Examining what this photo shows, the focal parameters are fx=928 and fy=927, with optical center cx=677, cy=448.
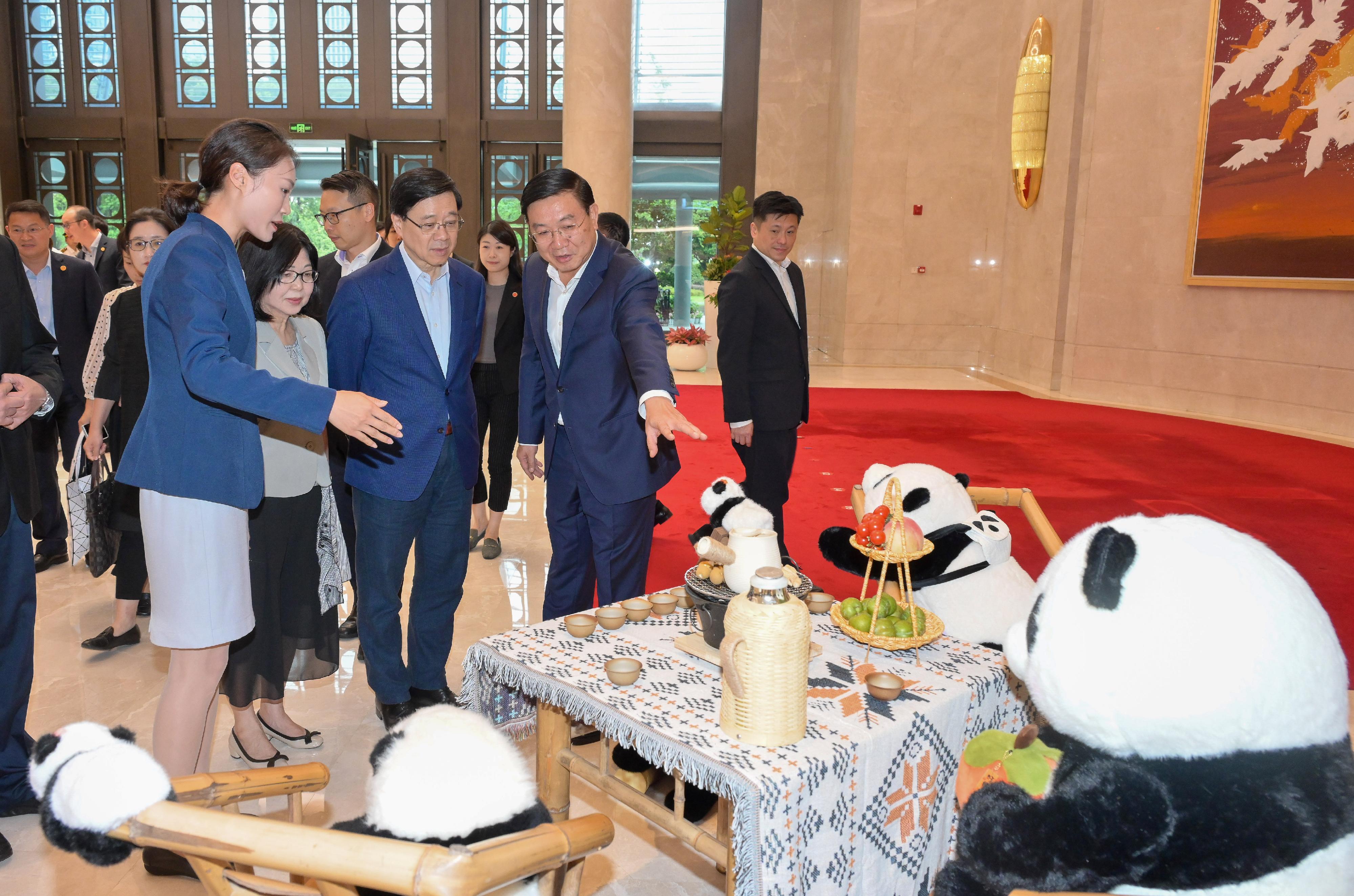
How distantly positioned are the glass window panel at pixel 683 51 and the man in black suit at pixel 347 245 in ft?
36.0

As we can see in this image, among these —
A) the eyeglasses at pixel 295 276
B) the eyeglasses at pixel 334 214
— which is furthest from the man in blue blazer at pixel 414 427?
the eyeglasses at pixel 334 214

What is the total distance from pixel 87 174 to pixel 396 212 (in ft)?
44.9

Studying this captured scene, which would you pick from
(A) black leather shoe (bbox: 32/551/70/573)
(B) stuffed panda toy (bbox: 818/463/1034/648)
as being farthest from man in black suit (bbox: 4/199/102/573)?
(B) stuffed panda toy (bbox: 818/463/1034/648)

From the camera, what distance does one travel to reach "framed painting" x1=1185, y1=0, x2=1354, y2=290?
7.60 metres

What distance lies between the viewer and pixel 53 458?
4066 millimetres

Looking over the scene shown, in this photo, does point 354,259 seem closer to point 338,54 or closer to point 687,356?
point 687,356

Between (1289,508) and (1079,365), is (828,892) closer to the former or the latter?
(1289,508)

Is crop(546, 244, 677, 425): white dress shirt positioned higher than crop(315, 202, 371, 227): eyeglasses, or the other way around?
crop(315, 202, 371, 227): eyeglasses

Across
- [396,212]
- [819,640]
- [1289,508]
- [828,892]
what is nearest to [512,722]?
[819,640]

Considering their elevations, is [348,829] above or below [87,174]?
below

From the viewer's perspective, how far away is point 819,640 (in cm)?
210

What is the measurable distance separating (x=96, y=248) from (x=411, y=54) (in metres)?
8.16

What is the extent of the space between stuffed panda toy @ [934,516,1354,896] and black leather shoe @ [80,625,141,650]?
3.35 metres

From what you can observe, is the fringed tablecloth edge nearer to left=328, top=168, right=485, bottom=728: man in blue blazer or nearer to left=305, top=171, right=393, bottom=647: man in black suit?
left=328, top=168, right=485, bottom=728: man in blue blazer
